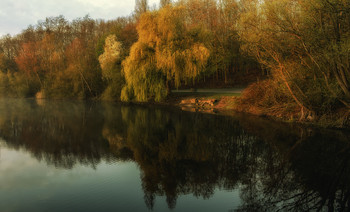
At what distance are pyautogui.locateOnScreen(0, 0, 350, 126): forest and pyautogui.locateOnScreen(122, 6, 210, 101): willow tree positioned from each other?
11 centimetres

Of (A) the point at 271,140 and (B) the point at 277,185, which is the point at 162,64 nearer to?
(A) the point at 271,140

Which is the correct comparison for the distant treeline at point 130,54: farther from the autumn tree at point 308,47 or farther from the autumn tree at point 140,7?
the autumn tree at point 308,47

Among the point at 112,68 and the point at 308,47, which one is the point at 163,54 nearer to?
the point at 112,68

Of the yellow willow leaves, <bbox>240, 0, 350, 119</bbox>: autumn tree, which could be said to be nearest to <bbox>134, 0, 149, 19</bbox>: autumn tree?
the yellow willow leaves

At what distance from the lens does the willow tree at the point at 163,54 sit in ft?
92.1

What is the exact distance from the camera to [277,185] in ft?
25.8

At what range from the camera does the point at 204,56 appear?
90.9ft

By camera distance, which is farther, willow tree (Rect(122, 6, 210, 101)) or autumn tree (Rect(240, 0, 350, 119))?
willow tree (Rect(122, 6, 210, 101))

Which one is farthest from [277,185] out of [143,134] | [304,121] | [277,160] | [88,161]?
[304,121]

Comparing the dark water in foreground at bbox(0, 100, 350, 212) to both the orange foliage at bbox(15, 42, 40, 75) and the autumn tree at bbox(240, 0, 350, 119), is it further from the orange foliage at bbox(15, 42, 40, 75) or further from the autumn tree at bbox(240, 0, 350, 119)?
the orange foliage at bbox(15, 42, 40, 75)

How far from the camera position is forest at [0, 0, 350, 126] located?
49.1 feet

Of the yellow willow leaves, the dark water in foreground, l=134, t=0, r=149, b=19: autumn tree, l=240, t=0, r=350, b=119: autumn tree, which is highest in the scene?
l=134, t=0, r=149, b=19: autumn tree

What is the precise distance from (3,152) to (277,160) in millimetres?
12294

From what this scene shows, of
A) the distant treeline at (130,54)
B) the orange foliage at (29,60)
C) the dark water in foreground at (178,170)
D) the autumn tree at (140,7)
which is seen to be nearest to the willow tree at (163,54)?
the distant treeline at (130,54)
